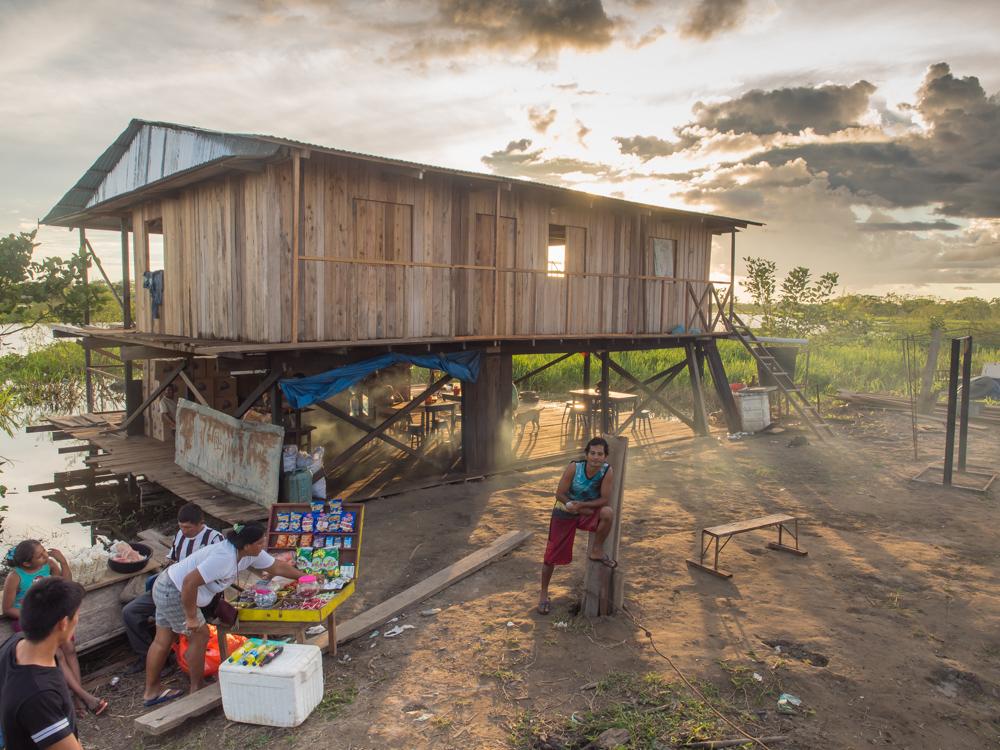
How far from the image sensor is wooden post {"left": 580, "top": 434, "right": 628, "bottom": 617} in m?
6.84

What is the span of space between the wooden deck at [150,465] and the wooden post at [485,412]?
15.2 ft

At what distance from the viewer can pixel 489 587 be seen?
7973 millimetres

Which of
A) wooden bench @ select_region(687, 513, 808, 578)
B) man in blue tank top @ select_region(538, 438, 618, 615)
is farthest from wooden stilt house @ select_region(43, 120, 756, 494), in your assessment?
wooden bench @ select_region(687, 513, 808, 578)

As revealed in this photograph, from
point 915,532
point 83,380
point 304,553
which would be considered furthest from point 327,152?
point 83,380

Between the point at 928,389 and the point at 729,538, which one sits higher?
the point at 928,389

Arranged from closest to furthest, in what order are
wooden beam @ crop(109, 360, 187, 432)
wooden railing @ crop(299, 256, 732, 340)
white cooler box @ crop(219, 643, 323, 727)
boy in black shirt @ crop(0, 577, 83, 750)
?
boy in black shirt @ crop(0, 577, 83, 750)
white cooler box @ crop(219, 643, 323, 727)
wooden railing @ crop(299, 256, 732, 340)
wooden beam @ crop(109, 360, 187, 432)

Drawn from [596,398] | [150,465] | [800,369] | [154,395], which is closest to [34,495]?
[150,465]

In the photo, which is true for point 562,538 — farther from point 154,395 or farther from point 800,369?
point 800,369

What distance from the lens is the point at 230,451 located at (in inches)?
436

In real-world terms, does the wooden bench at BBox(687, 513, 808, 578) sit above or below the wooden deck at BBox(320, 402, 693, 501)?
above

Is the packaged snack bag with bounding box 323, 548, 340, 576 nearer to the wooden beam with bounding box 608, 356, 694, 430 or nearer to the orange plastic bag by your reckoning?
the orange plastic bag

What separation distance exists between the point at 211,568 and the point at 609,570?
12.9ft

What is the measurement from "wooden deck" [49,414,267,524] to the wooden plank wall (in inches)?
108

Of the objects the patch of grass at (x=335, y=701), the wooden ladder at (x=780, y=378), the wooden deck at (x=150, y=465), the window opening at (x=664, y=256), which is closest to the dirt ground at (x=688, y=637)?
the patch of grass at (x=335, y=701)
